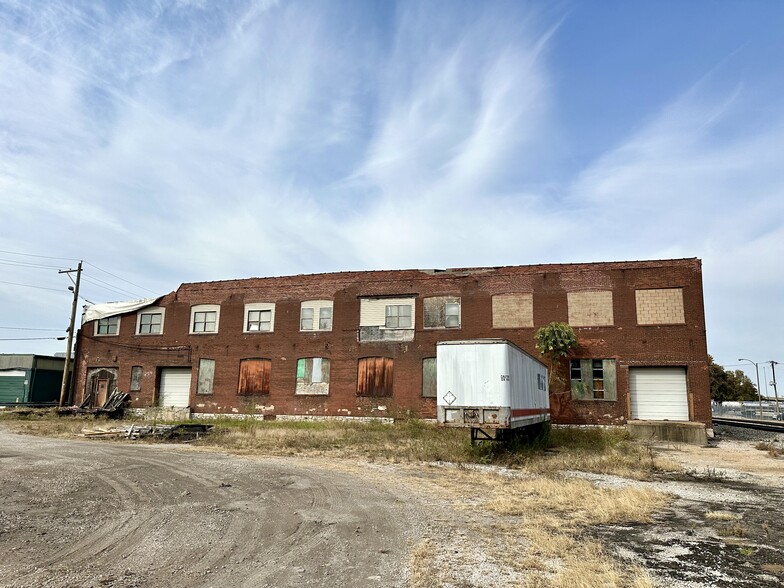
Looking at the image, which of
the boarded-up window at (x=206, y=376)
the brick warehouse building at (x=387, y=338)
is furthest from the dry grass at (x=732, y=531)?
the boarded-up window at (x=206, y=376)

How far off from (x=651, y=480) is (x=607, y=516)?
4948mm

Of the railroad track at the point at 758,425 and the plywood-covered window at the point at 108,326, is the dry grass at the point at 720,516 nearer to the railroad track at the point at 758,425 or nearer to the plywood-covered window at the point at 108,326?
the railroad track at the point at 758,425

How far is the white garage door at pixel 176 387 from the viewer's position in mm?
33781

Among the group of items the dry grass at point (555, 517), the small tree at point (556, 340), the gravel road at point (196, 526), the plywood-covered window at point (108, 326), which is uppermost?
the plywood-covered window at point (108, 326)

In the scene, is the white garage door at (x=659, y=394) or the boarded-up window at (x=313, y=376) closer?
the white garage door at (x=659, y=394)

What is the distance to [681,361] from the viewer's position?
Answer: 84.5ft

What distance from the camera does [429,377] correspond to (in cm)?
2931

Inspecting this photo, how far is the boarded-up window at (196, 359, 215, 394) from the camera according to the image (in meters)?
33.0

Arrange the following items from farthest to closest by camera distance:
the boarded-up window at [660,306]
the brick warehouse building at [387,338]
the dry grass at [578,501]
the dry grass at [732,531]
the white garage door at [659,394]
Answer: the brick warehouse building at [387,338], the boarded-up window at [660,306], the white garage door at [659,394], the dry grass at [578,501], the dry grass at [732,531]

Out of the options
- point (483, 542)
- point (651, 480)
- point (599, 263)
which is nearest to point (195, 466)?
point (483, 542)

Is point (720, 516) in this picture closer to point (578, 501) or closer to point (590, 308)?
point (578, 501)

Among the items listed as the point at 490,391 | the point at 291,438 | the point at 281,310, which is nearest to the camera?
the point at 490,391

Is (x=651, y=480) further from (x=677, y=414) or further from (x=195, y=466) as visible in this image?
(x=677, y=414)

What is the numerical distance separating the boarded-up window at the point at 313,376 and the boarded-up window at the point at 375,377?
200cm
